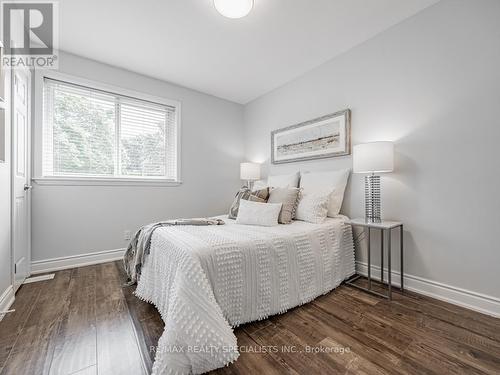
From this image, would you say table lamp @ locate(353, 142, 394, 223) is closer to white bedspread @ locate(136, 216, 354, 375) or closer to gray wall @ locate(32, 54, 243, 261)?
white bedspread @ locate(136, 216, 354, 375)

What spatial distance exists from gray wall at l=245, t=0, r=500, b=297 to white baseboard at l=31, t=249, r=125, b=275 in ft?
9.95

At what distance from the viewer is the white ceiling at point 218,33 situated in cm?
192

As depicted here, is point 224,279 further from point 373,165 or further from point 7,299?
point 7,299

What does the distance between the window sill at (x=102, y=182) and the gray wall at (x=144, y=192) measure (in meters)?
0.05

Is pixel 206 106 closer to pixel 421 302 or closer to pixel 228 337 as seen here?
pixel 228 337

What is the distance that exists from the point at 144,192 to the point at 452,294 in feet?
11.5

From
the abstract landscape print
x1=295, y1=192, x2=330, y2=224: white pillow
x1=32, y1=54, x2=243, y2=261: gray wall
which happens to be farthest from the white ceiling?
x1=295, y1=192, x2=330, y2=224: white pillow

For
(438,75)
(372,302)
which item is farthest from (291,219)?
(438,75)

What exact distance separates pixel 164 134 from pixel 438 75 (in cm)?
329

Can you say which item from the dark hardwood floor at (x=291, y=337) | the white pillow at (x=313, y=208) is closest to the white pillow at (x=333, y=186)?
the white pillow at (x=313, y=208)

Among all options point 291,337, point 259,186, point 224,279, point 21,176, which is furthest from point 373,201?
point 21,176

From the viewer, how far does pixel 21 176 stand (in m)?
2.11

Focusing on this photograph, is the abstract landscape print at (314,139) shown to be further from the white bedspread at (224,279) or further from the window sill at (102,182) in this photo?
the window sill at (102,182)

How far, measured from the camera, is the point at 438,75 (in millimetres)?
1878
